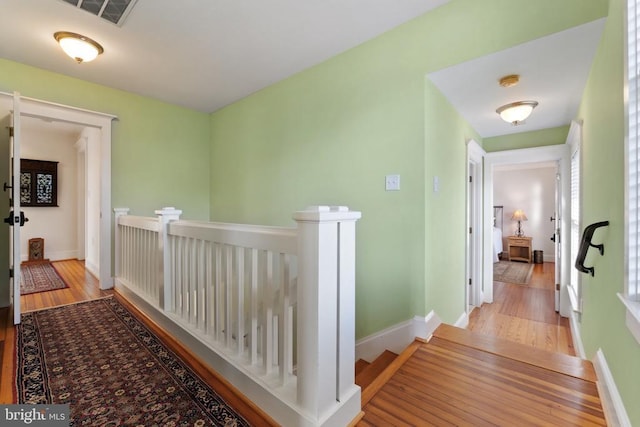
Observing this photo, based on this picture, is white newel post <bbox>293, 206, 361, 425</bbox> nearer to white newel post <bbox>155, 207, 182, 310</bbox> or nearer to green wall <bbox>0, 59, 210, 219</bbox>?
white newel post <bbox>155, 207, 182, 310</bbox>

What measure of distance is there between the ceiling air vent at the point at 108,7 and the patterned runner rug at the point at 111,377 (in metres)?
2.41

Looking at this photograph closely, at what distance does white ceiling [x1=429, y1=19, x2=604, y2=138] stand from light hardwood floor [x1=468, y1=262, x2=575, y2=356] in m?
2.25

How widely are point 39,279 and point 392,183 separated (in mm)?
4662

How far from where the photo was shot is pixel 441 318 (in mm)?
2426

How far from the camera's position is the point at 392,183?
217cm

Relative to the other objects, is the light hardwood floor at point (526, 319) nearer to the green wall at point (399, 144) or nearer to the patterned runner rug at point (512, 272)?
the patterned runner rug at point (512, 272)

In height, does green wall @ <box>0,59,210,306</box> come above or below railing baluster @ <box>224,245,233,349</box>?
above

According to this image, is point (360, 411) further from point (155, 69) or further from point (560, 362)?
point (155, 69)

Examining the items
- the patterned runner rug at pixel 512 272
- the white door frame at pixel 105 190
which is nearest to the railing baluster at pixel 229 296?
the white door frame at pixel 105 190

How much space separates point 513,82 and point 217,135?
3577 millimetres

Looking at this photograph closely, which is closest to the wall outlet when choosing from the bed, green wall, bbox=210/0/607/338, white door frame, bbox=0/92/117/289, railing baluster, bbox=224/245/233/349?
green wall, bbox=210/0/607/338

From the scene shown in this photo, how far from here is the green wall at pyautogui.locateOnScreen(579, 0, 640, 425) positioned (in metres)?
1.18

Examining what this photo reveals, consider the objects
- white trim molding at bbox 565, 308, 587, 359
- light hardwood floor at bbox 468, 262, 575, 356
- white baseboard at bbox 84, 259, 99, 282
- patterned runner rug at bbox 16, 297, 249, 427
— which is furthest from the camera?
white baseboard at bbox 84, 259, 99, 282

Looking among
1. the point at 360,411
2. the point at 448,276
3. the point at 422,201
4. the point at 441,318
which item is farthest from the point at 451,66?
the point at 360,411
